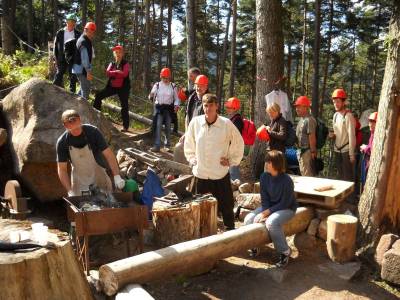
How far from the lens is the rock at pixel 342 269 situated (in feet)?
18.0

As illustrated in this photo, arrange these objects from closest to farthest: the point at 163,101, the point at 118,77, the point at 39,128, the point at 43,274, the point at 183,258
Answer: the point at 43,274 → the point at 183,258 → the point at 39,128 → the point at 163,101 → the point at 118,77

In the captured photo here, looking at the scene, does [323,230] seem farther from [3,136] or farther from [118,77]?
[118,77]

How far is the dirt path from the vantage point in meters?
5.01

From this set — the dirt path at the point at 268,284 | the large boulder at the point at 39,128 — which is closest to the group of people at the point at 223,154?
the dirt path at the point at 268,284

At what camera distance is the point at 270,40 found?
852cm

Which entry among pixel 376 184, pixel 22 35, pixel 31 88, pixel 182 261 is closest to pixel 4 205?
pixel 31 88

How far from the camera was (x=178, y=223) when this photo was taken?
5457mm

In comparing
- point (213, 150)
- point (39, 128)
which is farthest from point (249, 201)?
point (39, 128)

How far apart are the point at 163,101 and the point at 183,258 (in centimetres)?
515

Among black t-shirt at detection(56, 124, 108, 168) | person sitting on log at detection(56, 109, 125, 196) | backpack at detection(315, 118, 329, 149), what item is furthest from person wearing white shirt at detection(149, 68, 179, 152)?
black t-shirt at detection(56, 124, 108, 168)

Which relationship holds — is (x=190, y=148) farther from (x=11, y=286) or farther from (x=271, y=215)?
(x=11, y=286)

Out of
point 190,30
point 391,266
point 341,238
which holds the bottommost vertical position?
point 391,266

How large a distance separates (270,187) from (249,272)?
1.13 meters

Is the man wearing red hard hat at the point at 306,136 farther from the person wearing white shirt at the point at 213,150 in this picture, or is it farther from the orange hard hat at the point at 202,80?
the person wearing white shirt at the point at 213,150
